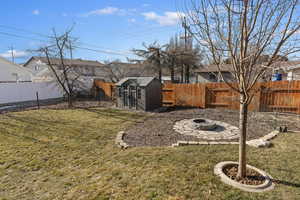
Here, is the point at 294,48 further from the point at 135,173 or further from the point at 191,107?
the point at 191,107

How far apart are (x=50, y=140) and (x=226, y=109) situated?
26.6ft

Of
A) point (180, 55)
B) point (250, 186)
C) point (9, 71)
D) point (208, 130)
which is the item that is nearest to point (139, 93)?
point (208, 130)

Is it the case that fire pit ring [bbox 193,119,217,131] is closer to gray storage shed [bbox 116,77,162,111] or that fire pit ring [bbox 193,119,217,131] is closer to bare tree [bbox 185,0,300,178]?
bare tree [bbox 185,0,300,178]

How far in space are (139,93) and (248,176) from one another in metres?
7.04

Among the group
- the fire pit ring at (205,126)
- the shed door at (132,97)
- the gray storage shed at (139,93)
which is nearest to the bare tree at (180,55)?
the gray storage shed at (139,93)

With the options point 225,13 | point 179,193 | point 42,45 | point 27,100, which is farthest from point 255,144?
point 27,100

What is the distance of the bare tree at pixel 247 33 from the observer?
1.88 m

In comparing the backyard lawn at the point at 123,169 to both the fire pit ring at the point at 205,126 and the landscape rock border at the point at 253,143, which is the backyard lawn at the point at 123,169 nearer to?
the landscape rock border at the point at 253,143

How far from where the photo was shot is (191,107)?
9.66 metres

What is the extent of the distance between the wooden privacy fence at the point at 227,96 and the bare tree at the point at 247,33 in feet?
13.5

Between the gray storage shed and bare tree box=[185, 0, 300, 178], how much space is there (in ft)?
21.9

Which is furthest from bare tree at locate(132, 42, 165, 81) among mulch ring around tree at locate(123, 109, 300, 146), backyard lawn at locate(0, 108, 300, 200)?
backyard lawn at locate(0, 108, 300, 200)

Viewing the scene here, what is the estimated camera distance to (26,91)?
12836 millimetres

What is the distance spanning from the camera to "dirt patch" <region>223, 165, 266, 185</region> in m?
2.41
